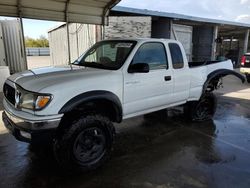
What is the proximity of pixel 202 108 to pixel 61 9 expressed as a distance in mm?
5459

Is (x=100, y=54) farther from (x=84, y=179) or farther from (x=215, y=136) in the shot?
(x=215, y=136)

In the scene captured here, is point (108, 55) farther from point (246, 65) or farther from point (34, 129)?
point (246, 65)

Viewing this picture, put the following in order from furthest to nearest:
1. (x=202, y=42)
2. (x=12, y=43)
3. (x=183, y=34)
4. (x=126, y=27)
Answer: (x=202, y=42), (x=183, y=34), (x=12, y=43), (x=126, y=27)

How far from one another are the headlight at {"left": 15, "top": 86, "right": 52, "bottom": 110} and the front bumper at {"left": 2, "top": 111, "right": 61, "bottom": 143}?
181 millimetres

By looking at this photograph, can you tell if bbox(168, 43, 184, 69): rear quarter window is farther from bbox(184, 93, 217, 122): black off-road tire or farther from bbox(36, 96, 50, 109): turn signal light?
bbox(36, 96, 50, 109): turn signal light

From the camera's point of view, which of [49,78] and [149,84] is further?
[149,84]

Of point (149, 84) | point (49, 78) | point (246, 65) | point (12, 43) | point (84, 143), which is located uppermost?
point (12, 43)

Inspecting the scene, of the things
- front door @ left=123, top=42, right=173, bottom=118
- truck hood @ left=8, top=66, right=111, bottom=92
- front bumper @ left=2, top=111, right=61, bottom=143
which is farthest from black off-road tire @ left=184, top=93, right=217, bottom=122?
front bumper @ left=2, top=111, right=61, bottom=143

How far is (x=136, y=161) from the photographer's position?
3594mm

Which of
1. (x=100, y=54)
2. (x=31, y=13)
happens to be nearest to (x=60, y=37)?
(x=31, y=13)

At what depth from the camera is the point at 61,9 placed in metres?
7.46

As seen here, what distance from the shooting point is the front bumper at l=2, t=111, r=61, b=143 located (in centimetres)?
276

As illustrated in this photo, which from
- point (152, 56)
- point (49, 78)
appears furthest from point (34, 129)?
point (152, 56)

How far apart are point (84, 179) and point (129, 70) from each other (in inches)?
69.9
